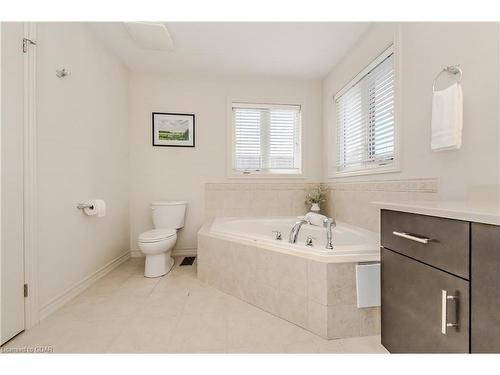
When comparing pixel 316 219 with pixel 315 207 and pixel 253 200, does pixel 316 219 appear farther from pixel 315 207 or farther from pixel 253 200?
pixel 253 200

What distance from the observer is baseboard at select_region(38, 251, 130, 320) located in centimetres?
145

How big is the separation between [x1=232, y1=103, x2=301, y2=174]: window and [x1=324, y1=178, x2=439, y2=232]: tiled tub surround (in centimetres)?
65

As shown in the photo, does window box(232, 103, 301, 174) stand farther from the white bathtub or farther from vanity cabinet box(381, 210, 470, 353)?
vanity cabinet box(381, 210, 470, 353)

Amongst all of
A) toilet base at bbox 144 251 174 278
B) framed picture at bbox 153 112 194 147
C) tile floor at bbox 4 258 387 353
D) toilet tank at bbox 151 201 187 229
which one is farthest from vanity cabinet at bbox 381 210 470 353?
framed picture at bbox 153 112 194 147

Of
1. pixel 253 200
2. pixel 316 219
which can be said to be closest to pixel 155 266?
pixel 253 200

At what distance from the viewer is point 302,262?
4.42 ft

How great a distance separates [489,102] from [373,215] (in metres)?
1.05

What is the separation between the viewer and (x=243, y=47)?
7.18ft

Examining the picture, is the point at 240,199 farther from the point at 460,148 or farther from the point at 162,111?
the point at 460,148

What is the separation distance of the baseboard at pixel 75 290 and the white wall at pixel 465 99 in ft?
8.63

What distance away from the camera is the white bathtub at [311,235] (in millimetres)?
1282

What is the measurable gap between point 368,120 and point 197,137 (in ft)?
6.38

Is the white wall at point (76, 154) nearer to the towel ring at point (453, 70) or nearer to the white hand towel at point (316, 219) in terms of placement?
the white hand towel at point (316, 219)
